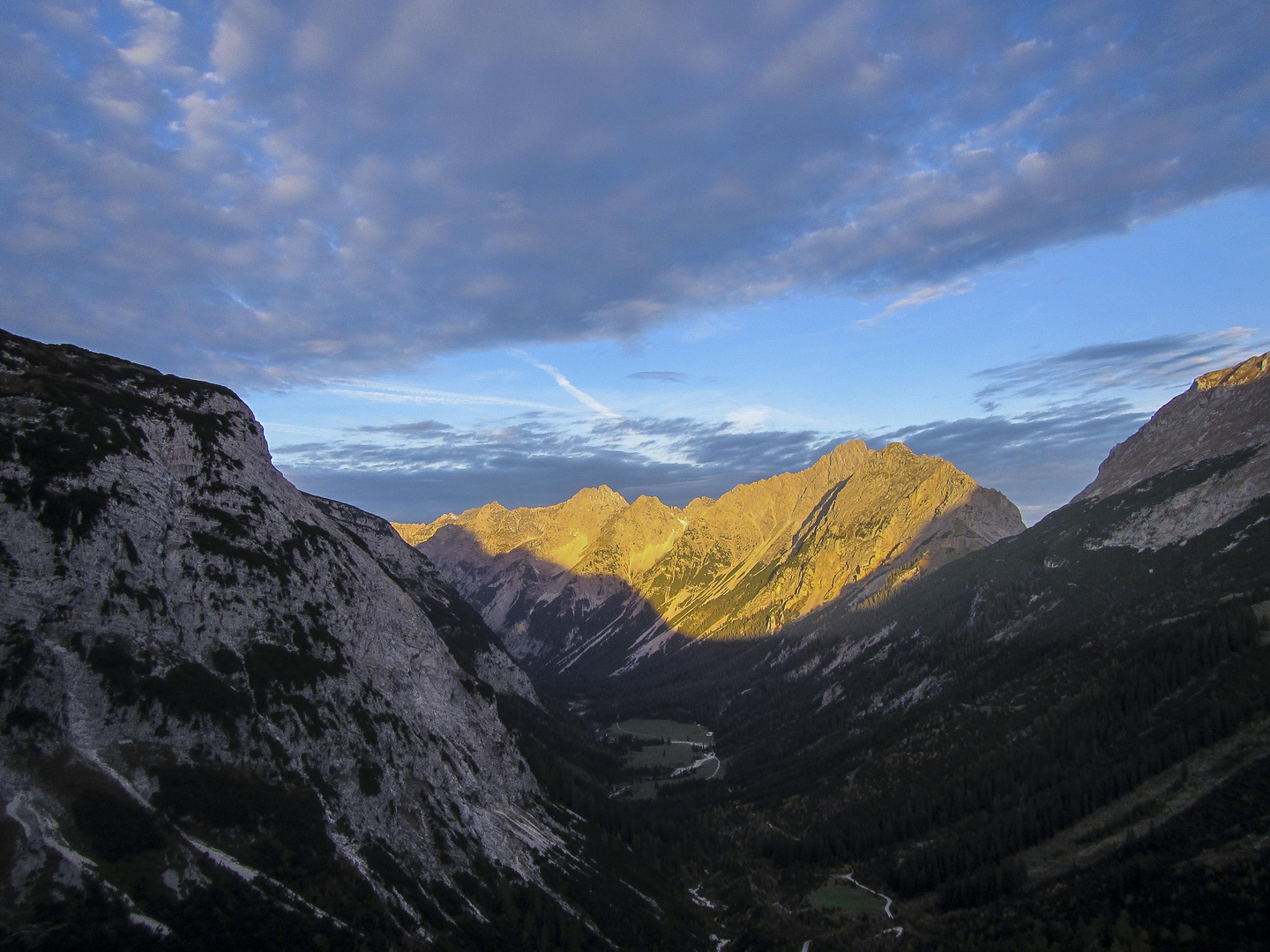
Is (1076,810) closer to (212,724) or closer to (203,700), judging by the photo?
(212,724)

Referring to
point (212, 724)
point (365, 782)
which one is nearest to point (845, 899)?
point (365, 782)

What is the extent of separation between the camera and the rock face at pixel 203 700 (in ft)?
220

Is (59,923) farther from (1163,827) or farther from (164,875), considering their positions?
(1163,827)

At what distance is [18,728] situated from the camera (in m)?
66.6

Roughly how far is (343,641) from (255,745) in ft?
97.1

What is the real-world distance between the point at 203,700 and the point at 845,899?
4847 inches

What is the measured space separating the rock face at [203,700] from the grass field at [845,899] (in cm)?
5571

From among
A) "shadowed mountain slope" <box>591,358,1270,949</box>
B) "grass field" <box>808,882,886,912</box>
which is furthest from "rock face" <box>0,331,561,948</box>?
"shadowed mountain slope" <box>591,358,1270,949</box>

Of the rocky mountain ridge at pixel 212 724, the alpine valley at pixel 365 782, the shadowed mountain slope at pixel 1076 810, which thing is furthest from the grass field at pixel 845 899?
the rocky mountain ridge at pixel 212 724

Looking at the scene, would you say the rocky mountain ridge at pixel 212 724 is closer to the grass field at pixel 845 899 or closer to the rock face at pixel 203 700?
the rock face at pixel 203 700

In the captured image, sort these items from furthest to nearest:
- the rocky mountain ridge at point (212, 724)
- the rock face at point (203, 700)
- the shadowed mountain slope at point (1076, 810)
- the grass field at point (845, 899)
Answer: the grass field at point (845, 899), the shadowed mountain slope at point (1076, 810), the rock face at point (203, 700), the rocky mountain ridge at point (212, 724)

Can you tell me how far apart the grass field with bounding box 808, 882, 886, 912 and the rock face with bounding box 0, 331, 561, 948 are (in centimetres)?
5571

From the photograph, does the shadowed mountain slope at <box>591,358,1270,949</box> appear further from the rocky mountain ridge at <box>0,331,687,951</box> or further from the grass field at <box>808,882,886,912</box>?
the rocky mountain ridge at <box>0,331,687,951</box>

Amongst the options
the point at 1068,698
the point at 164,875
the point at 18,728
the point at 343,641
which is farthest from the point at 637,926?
the point at 1068,698
